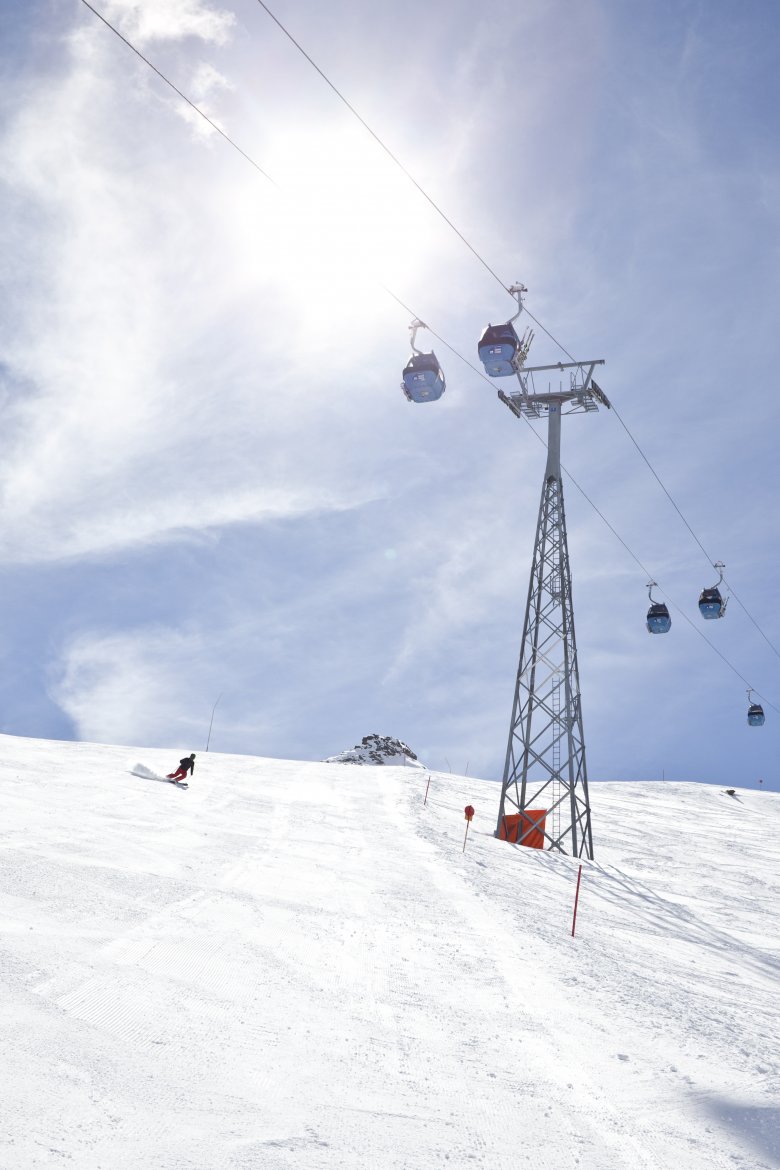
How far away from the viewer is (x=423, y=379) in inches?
745

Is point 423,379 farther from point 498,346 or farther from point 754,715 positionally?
point 754,715

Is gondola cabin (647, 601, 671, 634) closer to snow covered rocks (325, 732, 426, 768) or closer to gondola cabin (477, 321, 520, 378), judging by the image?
gondola cabin (477, 321, 520, 378)

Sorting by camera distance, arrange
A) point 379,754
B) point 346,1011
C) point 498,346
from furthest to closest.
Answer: point 379,754 < point 498,346 < point 346,1011

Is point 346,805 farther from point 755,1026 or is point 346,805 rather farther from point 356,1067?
→ point 356,1067

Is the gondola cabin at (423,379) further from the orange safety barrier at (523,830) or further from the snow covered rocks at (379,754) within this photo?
the snow covered rocks at (379,754)

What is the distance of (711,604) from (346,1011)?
29.2 meters

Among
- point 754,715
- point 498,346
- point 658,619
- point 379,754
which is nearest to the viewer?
point 498,346

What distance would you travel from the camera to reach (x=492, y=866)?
14516 mm

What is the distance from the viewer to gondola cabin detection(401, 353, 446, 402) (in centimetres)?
1886

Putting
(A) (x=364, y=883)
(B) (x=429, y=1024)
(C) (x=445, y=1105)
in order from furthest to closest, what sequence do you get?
(A) (x=364, y=883)
(B) (x=429, y=1024)
(C) (x=445, y=1105)

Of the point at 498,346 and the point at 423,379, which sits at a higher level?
the point at 498,346

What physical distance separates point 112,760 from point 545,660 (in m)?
13.3

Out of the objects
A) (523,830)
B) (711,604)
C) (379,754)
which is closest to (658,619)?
(711,604)

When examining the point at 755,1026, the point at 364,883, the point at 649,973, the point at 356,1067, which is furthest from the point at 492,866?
the point at 356,1067
